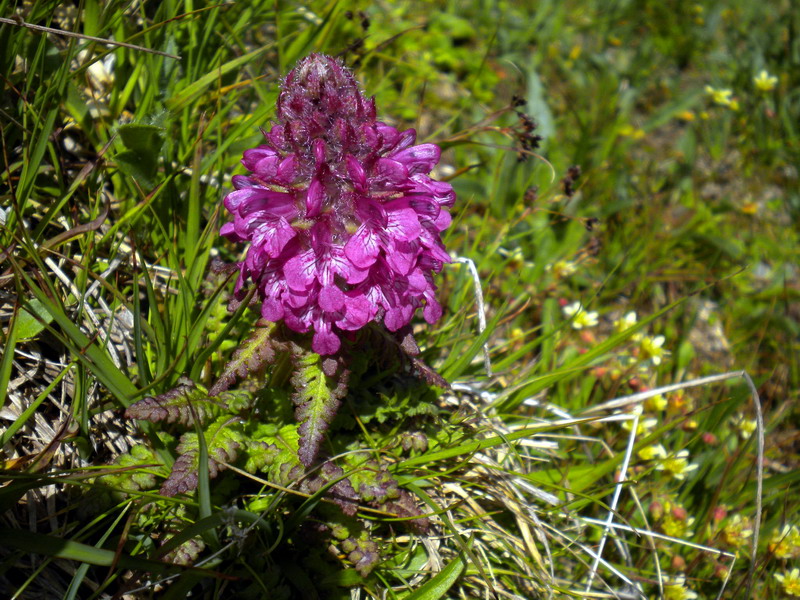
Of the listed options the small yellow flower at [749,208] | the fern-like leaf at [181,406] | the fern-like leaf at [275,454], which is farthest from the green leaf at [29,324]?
the small yellow flower at [749,208]

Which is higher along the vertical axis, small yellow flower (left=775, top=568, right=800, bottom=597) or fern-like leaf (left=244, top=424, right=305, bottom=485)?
fern-like leaf (left=244, top=424, right=305, bottom=485)

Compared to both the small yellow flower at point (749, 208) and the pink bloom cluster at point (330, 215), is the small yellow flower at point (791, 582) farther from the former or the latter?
the small yellow flower at point (749, 208)

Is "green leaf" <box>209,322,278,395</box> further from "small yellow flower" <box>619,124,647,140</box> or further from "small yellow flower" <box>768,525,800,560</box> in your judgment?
"small yellow flower" <box>619,124,647,140</box>

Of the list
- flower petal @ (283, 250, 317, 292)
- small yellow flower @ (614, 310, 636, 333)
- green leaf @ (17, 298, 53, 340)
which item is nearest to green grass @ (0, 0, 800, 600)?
green leaf @ (17, 298, 53, 340)

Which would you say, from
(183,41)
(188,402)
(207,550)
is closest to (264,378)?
(188,402)

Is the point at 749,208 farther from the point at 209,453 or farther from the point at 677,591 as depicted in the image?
the point at 209,453

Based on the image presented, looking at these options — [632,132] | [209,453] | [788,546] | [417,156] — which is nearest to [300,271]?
[417,156]
